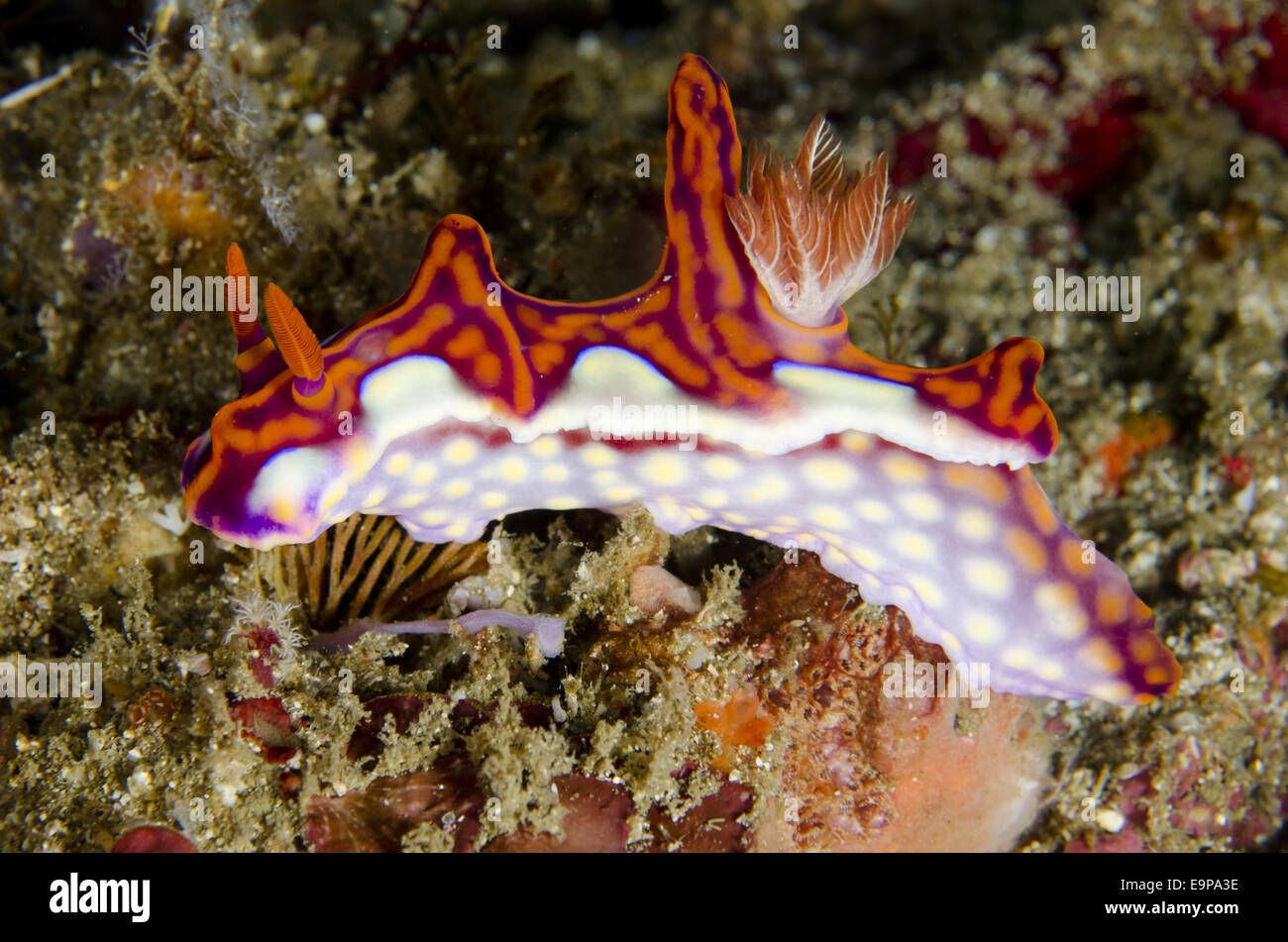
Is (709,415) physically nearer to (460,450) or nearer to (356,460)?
(460,450)

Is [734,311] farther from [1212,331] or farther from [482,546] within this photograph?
[1212,331]

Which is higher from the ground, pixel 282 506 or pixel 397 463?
pixel 397 463

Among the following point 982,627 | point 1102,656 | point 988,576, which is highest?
point 988,576

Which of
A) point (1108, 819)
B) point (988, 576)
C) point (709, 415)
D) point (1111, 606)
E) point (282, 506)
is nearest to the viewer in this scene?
point (282, 506)

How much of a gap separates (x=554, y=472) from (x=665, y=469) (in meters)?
0.35

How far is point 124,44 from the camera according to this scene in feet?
13.5

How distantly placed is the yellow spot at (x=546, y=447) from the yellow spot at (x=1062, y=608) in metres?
1.63

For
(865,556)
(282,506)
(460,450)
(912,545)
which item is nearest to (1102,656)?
(912,545)

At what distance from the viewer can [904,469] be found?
2.50 metres

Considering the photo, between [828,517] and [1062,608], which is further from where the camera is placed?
[1062,608]

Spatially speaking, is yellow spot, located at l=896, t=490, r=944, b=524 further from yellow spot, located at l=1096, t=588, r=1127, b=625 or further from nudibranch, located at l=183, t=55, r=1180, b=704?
yellow spot, located at l=1096, t=588, r=1127, b=625
